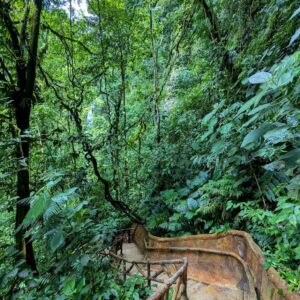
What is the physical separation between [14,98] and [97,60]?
426cm

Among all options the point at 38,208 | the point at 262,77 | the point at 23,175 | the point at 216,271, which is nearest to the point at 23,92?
the point at 23,175

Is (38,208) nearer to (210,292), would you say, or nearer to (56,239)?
(56,239)

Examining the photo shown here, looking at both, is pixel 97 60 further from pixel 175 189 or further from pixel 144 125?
pixel 175 189

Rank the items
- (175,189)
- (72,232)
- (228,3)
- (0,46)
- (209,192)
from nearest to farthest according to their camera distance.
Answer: (72,232) < (0,46) < (209,192) < (228,3) < (175,189)

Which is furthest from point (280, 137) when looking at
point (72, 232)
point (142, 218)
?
point (142, 218)

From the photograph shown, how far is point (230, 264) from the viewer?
12.7ft

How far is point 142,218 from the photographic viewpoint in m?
7.15

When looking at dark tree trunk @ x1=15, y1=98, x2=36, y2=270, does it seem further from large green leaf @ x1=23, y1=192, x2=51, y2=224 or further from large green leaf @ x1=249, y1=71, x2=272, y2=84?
large green leaf @ x1=249, y1=71, x2=272, y2=84

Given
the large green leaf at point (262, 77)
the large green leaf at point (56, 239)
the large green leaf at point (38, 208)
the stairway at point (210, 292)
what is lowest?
the stairway at point (210, 292)

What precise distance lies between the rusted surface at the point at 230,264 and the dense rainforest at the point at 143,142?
0.56 feet

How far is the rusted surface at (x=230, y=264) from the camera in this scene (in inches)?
110

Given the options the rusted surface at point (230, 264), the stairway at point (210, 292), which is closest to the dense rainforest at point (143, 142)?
the rusted surface at point (230, 264)

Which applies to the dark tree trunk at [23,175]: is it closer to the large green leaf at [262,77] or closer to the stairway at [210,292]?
the stairway at [210,292]

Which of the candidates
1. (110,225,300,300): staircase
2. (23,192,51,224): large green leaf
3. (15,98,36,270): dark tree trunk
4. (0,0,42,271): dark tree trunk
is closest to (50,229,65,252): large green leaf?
(23,192,51,224): large green leaf
